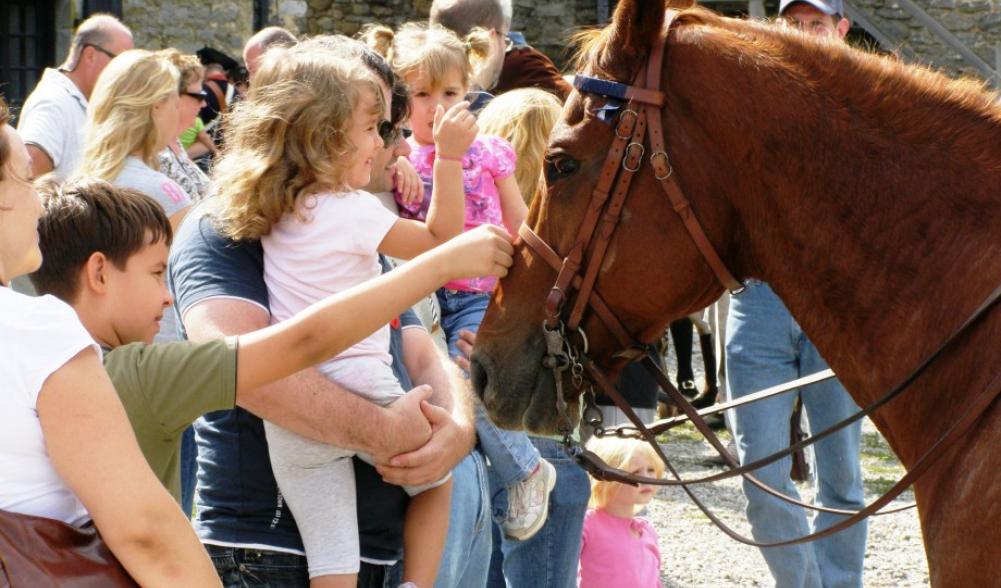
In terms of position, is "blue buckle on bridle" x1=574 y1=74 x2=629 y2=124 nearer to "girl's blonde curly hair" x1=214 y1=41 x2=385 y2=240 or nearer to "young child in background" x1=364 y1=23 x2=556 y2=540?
"girl's blonde curly hair" x1=214 y1=41 x2=385 y2=240

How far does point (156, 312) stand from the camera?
2820mm

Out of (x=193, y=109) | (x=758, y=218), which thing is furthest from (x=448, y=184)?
(x=193, y=109)

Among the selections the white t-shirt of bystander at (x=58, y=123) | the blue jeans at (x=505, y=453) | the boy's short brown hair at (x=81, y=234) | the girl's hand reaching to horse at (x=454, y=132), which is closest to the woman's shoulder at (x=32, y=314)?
the boy's short brown hair at (x=81, y=234)

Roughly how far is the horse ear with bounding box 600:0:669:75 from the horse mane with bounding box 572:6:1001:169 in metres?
0.03

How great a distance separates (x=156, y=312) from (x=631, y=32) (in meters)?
1.20

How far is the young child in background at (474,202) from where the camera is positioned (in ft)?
13.8

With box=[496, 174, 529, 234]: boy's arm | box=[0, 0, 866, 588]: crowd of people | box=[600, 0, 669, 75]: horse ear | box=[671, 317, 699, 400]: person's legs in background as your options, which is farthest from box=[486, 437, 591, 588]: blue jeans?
box=[671, 317, 699, 400]: person's legs in background

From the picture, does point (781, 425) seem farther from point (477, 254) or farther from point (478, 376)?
point (477, 254)

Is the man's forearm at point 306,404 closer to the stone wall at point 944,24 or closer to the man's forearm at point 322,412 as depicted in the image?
the man's forearm at point 322,412

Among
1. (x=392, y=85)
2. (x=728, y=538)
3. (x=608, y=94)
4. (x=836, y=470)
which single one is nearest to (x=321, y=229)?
(x=392, y=85)

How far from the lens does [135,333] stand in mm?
2807

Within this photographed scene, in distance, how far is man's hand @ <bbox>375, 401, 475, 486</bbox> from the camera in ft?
10.6

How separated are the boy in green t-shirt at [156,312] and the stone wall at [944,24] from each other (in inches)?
676

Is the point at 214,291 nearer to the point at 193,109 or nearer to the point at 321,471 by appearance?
the point at 321,471
